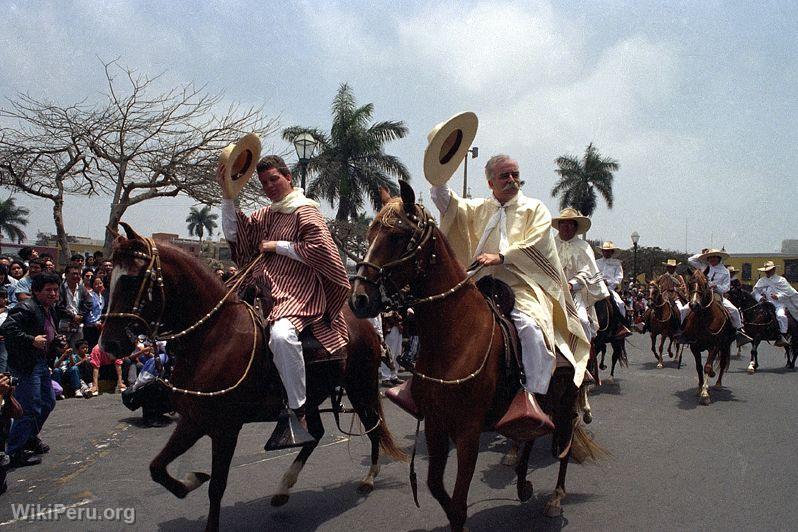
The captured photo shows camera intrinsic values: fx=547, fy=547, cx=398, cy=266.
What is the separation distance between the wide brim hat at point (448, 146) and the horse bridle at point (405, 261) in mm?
377

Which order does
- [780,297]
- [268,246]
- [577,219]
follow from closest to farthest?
[268,246]
[577,219]
[780,297]

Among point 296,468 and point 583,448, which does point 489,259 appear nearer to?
point 296,468

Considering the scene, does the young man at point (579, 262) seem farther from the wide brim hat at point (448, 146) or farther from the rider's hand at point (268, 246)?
the rider's hand at point (268, 246)

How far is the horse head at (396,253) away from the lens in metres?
3.29

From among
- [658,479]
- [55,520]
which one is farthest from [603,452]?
[55,520]

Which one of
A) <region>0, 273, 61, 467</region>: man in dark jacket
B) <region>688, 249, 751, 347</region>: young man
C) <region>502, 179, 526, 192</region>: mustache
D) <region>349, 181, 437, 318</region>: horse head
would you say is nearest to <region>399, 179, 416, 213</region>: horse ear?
<region>349, 181, 437, 318</region>: horse head

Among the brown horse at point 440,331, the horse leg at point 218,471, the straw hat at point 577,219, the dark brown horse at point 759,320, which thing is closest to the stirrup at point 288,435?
the horse leg at point 218,471

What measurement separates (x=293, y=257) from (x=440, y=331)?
1434mm

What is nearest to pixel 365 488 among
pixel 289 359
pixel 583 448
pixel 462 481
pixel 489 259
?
pixel 289 359

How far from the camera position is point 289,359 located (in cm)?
405

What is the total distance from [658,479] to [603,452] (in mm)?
576

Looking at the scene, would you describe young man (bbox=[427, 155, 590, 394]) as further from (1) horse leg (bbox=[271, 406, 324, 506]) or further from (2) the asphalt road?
(1) horse leg (bbox=[271, 406, 324, 506])

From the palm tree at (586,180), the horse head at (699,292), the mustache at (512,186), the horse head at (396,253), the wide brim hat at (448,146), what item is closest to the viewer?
the horse head at (396,253)

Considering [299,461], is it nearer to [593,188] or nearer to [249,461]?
[249,461]
